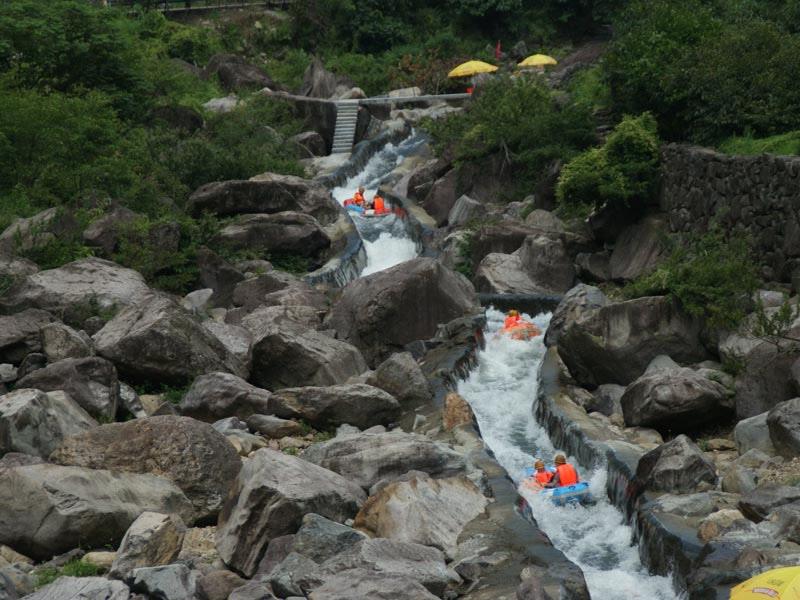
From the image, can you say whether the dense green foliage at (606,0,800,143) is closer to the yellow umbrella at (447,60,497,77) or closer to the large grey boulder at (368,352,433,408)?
the large grey boulder at (368,352,433,408)

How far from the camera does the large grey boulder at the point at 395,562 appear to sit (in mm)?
12016

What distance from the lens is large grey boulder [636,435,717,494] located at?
1573 centimetres

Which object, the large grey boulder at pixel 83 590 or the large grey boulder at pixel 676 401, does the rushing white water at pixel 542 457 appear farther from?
the large grey boulder at pixel 83 590

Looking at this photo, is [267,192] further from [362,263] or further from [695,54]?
[695,54]

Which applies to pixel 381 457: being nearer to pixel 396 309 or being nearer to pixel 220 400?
pixel 220 400

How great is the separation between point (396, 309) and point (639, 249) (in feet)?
20.6

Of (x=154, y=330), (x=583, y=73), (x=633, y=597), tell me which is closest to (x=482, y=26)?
(x=583, y=73)

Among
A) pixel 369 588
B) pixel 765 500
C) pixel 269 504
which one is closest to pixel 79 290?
pixel 269 504

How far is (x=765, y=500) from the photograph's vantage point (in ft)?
45.5

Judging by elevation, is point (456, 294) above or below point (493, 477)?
below

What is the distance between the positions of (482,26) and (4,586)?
53.3 metres

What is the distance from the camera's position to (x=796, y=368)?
58.2 feet

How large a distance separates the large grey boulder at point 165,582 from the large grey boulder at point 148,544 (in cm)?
39

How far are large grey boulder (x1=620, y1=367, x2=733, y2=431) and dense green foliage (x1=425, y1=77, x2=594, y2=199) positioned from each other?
15.3 meters
